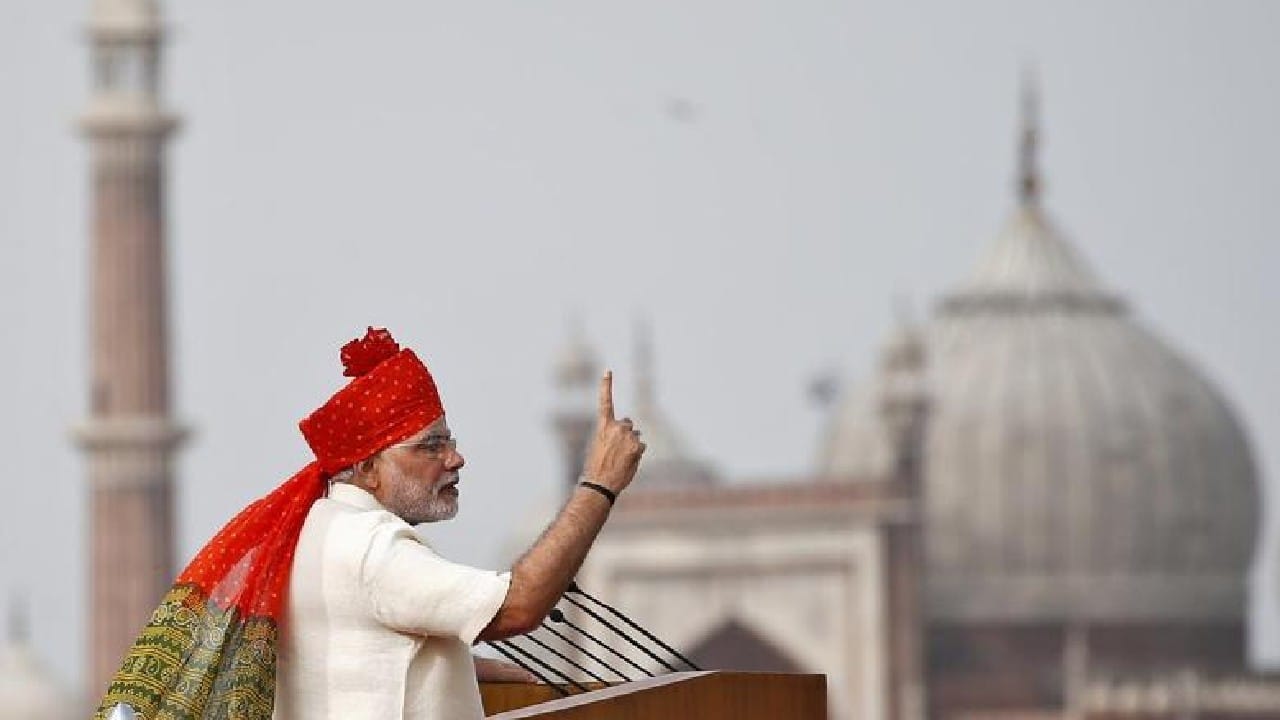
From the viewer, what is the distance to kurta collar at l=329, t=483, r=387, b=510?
421 cm

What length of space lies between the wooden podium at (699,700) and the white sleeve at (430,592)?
9cm

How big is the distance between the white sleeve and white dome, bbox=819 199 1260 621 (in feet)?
153

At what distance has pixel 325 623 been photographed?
13.4ft

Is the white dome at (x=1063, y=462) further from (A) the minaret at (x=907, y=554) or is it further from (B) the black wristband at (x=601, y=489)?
(B) the black wristband at (x=601, y=489)

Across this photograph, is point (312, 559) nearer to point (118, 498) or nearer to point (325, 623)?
point (325, 623)

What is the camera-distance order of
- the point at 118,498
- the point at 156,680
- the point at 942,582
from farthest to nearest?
the point at 942,582, the point at 118,498, the point at 156,680

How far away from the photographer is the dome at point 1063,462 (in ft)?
169

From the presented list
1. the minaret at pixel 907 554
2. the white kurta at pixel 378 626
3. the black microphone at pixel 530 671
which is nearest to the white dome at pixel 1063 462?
the minaret at pixel 907 554

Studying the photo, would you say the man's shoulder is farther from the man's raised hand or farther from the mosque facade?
the mosque facade

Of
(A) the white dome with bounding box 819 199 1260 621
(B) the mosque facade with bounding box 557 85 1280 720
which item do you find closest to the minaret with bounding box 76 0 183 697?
(B) the mosque facade with bounding box 557 85 1280 720

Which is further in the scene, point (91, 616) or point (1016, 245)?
point (1016, 245)

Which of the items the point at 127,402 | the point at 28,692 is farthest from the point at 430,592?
the point at 28,692

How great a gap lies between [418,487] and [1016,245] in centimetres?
5094

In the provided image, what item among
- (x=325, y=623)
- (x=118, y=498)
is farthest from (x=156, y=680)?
(x=118, y=498)
